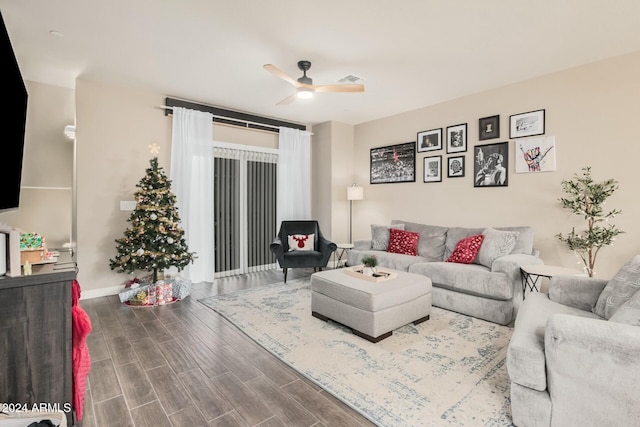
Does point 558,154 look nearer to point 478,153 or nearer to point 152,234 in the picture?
point 478,153

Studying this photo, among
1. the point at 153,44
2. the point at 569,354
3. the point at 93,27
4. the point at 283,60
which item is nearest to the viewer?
the point at 569,354

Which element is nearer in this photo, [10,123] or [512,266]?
[10,123]

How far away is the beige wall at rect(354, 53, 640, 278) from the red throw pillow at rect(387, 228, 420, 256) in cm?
61

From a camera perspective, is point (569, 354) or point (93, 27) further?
point (93, 27)

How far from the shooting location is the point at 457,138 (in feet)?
15.3

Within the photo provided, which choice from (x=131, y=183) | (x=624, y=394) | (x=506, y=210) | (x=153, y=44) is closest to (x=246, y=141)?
(x=131, y=183)

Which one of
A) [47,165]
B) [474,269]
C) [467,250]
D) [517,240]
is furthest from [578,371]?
[47,165]

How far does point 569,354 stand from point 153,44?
13.2 ft

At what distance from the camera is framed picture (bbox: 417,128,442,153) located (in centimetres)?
488

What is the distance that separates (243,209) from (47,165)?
9.13 ft

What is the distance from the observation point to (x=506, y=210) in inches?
163

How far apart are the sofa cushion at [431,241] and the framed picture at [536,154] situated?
49.7 inches

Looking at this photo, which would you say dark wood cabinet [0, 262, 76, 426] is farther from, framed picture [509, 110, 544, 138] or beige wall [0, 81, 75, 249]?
framed picture [509, 110, 544, 138]

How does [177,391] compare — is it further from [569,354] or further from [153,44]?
[153,44]
